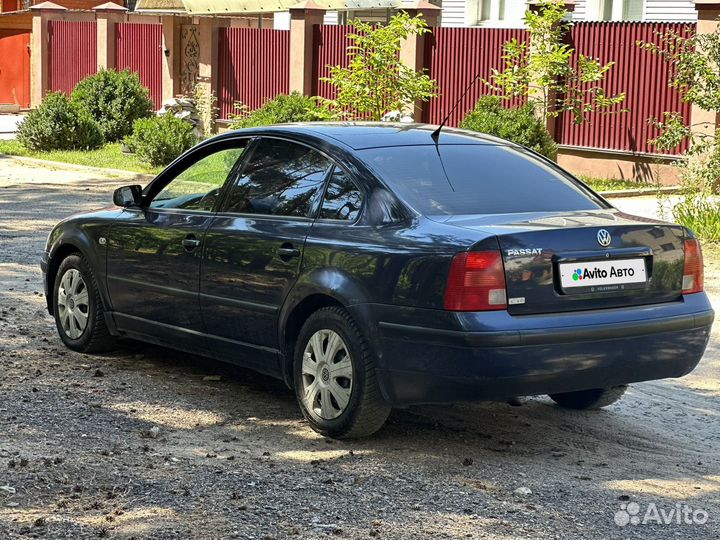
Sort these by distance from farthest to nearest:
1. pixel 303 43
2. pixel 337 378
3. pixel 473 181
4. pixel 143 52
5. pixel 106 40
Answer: pixel 106 40
pixel 143 52
pixel 303 43
pixel 473 181
pixel 337 378

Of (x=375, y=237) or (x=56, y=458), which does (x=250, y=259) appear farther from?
(x=56, y=458)

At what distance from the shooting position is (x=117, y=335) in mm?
8141

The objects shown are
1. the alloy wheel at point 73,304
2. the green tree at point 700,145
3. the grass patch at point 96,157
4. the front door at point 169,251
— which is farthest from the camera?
the grass patch at point 96,157

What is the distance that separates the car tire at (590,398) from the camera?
23.7ft

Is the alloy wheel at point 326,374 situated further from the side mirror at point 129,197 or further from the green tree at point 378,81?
the green tree at point 378,81

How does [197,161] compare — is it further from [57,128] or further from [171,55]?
[171,55]

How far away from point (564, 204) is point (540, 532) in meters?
2.12

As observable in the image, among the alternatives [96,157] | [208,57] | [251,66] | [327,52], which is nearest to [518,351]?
[96,157]

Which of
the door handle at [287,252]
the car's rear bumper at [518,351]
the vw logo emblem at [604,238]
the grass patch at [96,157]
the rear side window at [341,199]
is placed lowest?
the grass patch at [96,157]

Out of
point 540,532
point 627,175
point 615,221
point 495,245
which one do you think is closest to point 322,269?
point 495,245

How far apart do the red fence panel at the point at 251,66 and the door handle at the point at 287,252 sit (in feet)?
Result: 65.6

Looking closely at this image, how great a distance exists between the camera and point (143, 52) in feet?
101

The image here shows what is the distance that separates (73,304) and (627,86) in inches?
536

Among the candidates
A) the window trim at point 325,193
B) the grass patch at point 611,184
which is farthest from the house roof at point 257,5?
the window trim at point 325,193
